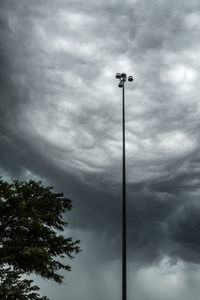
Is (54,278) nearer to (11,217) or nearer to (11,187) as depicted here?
(11,217)

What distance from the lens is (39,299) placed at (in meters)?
21.1

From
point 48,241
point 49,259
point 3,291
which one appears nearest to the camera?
point 3,291

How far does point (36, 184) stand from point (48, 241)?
4598 millimetres

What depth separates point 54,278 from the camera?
79.7 feet

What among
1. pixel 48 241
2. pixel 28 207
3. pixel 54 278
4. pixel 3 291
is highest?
pixel 28 207

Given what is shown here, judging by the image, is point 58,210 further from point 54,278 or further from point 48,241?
point 54,278

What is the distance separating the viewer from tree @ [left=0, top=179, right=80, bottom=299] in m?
21.4

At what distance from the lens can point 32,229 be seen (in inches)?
880

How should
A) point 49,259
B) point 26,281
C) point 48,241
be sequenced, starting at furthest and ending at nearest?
point 48,241, point 49,259, point 26,281

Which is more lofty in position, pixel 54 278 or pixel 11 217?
pixel 11 217

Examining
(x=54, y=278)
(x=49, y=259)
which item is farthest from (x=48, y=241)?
(x=54, y=278)

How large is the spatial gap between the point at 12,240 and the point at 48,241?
2890 mm

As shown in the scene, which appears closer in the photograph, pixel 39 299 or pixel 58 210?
pixel 39 299

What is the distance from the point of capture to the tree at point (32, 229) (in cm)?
2144
